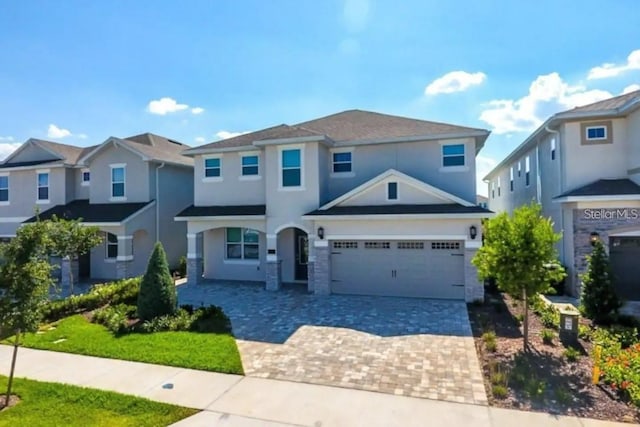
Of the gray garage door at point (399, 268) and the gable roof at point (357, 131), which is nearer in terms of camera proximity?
the gray garage door at point (399, 268)

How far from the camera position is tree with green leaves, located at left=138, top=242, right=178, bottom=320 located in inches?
454

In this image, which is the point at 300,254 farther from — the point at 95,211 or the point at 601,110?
the point at 601,110

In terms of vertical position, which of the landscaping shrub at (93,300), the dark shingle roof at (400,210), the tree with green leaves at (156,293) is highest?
the dark shingle roof at (400,210)

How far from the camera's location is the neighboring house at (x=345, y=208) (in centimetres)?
1431

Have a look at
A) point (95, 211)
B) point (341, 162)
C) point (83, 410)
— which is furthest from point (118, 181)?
point (83, 410)

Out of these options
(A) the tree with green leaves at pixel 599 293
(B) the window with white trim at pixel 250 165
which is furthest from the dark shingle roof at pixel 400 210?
(B) the window with white trim at pixel 250 165

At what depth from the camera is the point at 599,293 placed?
36.4ft

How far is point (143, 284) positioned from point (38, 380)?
13.6ft

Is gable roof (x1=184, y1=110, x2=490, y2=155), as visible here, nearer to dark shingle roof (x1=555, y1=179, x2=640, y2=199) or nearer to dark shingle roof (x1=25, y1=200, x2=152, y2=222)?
dark shingle roof (x1=555, y1=179, x2=640, y2=199)

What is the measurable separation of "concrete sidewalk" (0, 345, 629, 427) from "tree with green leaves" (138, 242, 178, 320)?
2.86 metres

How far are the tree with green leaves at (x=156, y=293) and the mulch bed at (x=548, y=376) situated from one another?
881cm

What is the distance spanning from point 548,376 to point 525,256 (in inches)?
102

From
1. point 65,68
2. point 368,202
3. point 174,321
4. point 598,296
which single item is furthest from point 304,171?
point 598,296

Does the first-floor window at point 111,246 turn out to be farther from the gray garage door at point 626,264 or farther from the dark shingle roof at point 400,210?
the gray garage door at point 626,264
